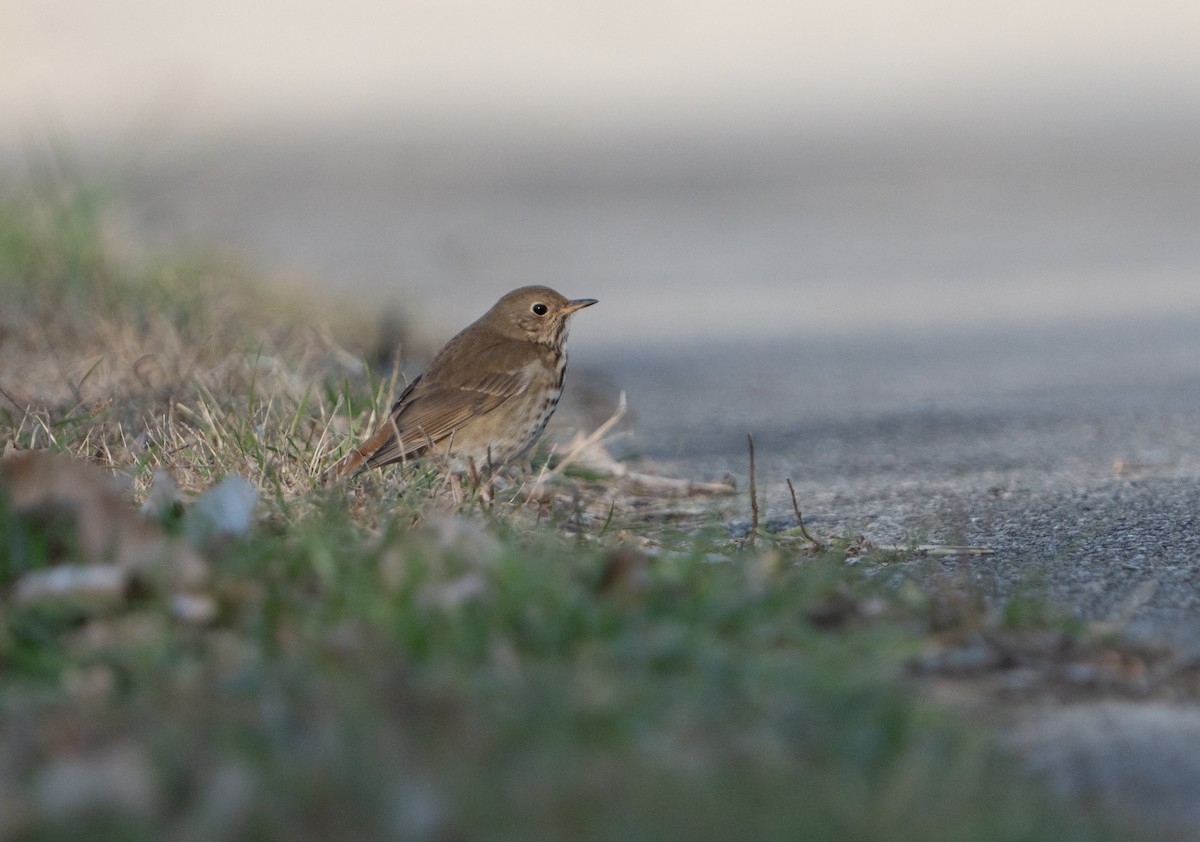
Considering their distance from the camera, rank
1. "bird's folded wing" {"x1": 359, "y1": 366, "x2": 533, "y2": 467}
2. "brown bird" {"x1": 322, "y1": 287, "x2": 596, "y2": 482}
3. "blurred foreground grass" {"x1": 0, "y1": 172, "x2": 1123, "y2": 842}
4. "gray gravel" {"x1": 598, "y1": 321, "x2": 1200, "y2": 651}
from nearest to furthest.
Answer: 1. "blurred foreground grass" {"x1": 0, "y1": 172, "x2": 1123, "y2": 842}
2. "gray gravel" {"x1": 598, "y1": 321, "x2": 1200, "y2": 651}
3. "bird's folded wing" {"x1": 359, "y1": 366, "x2": 533, "y2": 467}
4. "brown bird" {"x1": 322, "y1": 287, "x2": 596, "y2": 482}

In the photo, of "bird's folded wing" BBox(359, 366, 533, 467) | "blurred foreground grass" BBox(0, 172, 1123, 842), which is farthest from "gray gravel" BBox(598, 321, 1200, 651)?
"bird's folded wing" BBox(359, 366, 533, 467)

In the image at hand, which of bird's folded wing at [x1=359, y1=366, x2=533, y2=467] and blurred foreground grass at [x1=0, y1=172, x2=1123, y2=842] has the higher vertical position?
bird's folded wing at [x1=359, y1=366, x2=533, y2=467]

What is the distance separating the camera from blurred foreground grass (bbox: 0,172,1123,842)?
2.31 m

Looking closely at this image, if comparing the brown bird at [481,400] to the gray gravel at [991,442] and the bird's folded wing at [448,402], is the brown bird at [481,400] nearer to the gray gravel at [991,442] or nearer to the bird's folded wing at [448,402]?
the bird's folded wing at [448,402]

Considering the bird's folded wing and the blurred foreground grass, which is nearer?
the blurred foreground grass

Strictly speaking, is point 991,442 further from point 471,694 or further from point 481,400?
point 471,694

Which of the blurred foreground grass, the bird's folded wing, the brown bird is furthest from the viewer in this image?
the brown bird

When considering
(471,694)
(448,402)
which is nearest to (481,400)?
(448,402)

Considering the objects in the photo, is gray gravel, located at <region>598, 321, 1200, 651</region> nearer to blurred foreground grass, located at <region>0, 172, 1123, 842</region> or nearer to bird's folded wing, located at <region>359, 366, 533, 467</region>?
blurred foreground grass, located at <region>0, 172, 1123, 842</region>

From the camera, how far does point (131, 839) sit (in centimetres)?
221

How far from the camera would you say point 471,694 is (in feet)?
8.71

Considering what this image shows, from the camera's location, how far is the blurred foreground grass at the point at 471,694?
2.31 metres

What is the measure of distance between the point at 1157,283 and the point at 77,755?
9.69 meters

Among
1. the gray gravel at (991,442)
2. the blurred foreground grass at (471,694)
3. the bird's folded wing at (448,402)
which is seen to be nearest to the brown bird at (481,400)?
the bird's folded wing at (448,402)
